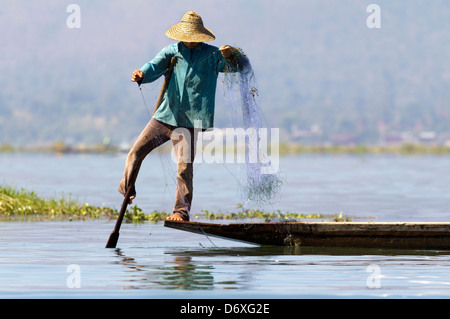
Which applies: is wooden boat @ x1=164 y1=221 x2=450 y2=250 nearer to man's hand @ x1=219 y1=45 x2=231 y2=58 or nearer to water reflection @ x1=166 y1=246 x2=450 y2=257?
water reflection @ x1=166 y1=246 x2=450 y2=257

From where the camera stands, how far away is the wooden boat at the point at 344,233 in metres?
12.5

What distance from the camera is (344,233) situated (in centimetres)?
1259

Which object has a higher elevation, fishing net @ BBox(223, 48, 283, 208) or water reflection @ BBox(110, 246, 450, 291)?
fishing net @ BBox(223, 48, 283, 208)

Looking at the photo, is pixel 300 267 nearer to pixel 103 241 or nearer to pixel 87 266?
pixel 87 266

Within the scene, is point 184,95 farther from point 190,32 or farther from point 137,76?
point 190,32

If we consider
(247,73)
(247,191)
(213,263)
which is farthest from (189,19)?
(213,263)

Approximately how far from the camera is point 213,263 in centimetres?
1139

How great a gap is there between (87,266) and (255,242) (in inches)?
105

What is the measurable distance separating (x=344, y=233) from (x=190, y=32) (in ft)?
10.4

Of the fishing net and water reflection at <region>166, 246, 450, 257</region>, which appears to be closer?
water reflection at <region>166, 246, 450, 257</region>

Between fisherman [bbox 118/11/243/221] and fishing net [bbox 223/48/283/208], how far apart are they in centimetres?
18

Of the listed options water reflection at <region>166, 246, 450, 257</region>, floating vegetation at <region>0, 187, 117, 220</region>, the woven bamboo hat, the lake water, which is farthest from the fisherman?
floating vegetation at <region>0, 187, 117, 220</region>

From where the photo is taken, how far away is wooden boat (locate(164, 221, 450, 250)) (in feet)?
40.9
